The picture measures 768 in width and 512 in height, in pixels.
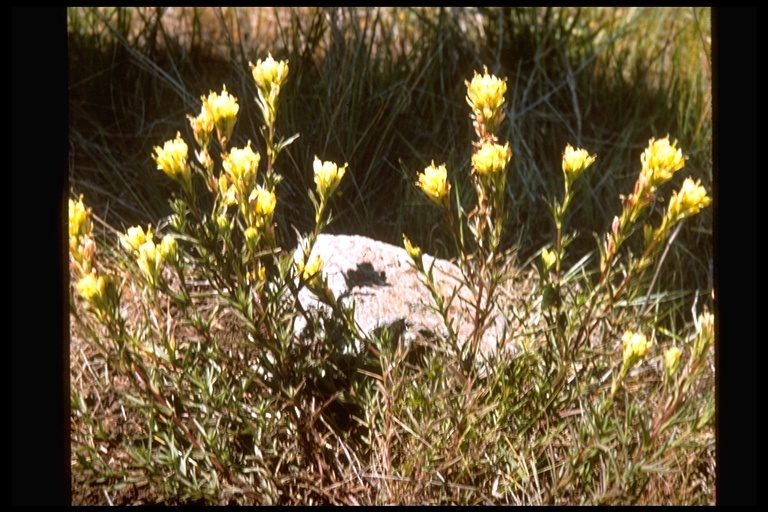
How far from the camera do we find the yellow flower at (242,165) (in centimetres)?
152

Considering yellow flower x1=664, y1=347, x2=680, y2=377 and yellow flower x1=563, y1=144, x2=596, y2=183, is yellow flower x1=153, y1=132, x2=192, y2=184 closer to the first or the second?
yellow flower x1=563, y1=144, x2=596, y2=183

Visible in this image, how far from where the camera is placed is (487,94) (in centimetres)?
159

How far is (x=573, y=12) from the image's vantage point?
10.3 feet

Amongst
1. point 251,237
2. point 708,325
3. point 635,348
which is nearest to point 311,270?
point 251,237

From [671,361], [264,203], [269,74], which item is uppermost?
[269,74]

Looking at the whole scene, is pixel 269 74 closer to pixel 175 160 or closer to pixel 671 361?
pixel 175 160

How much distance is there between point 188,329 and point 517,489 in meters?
1.02

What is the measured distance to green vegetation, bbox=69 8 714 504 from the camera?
160cm

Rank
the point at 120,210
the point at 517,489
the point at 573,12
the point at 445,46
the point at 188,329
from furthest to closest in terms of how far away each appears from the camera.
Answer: the point at 573,12 → the point at 445,46 → the point at 120,210 → the point at 188,329 → the point at 517,489

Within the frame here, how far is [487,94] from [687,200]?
17.9 inches

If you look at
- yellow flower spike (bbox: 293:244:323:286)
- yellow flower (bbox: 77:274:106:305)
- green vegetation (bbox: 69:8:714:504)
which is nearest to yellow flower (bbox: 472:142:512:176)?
green vegetation (bbox: 69:8:714:504)

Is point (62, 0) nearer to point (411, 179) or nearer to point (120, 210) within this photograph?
point (120, 210)

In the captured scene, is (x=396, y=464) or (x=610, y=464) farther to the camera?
(x=396, y=464)

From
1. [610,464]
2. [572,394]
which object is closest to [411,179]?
[572,394]
